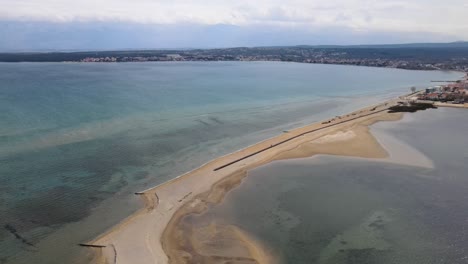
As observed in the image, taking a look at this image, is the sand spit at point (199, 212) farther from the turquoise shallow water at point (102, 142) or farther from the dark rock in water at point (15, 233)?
the dark rock in water at point (15, 233)

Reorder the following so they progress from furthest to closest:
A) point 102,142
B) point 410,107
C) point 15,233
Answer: point 410,107
point 102,142
point 15,233

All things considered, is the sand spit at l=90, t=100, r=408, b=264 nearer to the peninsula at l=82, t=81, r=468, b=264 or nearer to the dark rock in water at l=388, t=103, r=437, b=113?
the peninsula at l=82, t=81, r=468, b=264

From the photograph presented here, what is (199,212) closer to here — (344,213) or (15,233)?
(344,213)

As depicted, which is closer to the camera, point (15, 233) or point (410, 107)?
point (15, 233)

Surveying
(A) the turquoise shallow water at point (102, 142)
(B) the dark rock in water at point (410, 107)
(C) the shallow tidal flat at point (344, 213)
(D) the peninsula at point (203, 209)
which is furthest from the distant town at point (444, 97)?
(C) the shallow tidal flat at point (344, 213)

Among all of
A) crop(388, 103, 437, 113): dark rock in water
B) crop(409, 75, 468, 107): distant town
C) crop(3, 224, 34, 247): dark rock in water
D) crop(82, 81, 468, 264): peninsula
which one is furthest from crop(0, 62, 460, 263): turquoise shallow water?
crop(409, 75, 468, 107): distant town

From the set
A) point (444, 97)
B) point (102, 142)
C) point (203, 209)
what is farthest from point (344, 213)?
point (444, 97)

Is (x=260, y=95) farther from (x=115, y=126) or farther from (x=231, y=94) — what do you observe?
(x=115, y=126)
